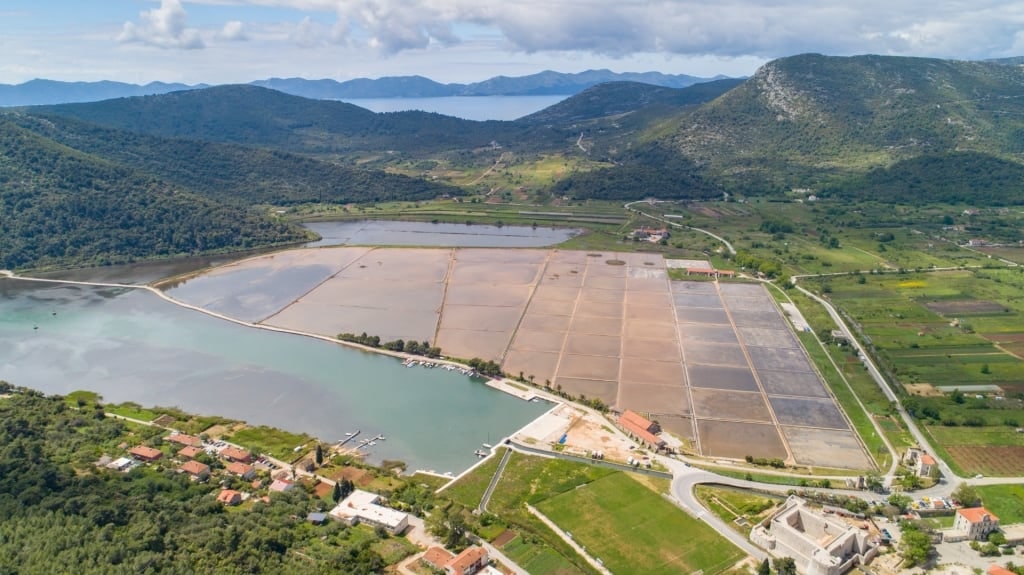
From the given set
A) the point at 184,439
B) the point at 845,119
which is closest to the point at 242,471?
the point at 184,439

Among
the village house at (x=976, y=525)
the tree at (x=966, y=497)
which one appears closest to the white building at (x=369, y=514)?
the village house at (x=976, y=525)

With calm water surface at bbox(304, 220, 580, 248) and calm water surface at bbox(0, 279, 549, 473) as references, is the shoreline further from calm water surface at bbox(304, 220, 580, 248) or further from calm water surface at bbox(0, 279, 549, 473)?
calm water surface at bbox(304, 220, 580, 248)

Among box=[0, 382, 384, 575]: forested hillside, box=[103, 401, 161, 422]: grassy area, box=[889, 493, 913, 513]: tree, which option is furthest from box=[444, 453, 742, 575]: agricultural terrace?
box=[103, 401, 161, 422]: grassy area

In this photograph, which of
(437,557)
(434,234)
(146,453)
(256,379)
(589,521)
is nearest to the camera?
(437,557)

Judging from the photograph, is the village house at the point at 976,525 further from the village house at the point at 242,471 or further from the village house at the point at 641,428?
the village house at the point at 242,471

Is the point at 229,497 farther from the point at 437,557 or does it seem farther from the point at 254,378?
the point at 254,378

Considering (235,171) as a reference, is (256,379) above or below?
below
